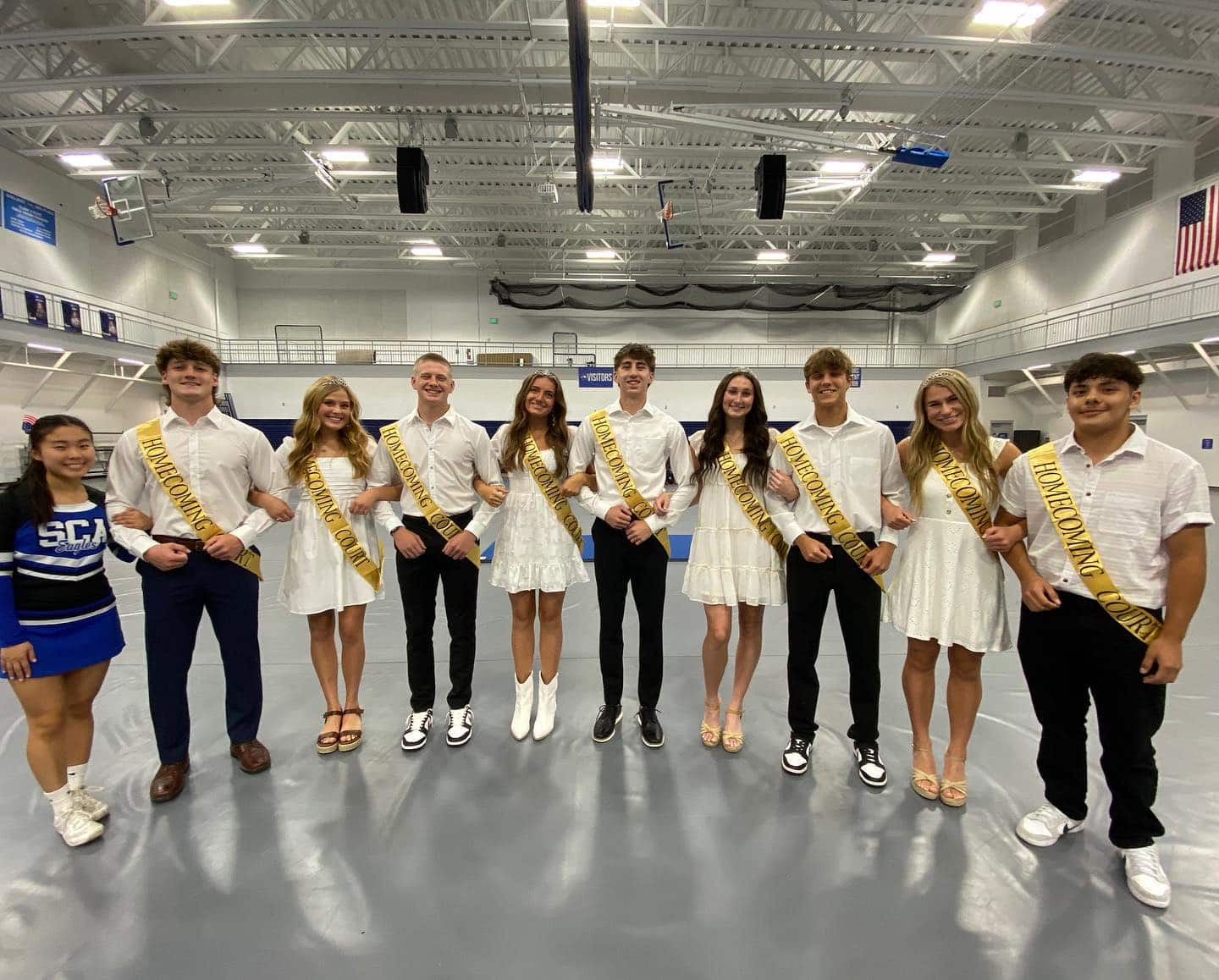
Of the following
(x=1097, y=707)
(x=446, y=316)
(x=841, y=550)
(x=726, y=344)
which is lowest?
(x=1097, y=707)

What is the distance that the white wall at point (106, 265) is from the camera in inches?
531

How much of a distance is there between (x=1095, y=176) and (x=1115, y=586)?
1789 centimetres

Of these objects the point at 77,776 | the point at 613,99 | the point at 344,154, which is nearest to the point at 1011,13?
the point at 613,99

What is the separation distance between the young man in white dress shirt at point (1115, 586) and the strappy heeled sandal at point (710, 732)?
50.4 inches

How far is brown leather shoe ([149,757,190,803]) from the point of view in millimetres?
2359

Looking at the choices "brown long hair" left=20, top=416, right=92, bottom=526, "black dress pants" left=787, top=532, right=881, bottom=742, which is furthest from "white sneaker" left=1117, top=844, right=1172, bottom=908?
"brown long hair" left=20, top=416, right=92, bottom=526

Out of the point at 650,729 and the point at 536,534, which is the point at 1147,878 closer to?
the point at 650,729

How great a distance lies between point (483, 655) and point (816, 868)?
8.42ft

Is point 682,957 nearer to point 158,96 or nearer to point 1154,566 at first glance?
point 1154,566

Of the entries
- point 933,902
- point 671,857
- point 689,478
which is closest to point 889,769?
point 933,902

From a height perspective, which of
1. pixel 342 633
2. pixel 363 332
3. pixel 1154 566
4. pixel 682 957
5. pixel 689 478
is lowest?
pixel 682 957

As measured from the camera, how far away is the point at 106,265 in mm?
15961

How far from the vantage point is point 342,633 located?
111 inches

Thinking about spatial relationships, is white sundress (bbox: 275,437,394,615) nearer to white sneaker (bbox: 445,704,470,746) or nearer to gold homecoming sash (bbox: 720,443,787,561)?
white sneaker (bbox: 445,704,470,746)
